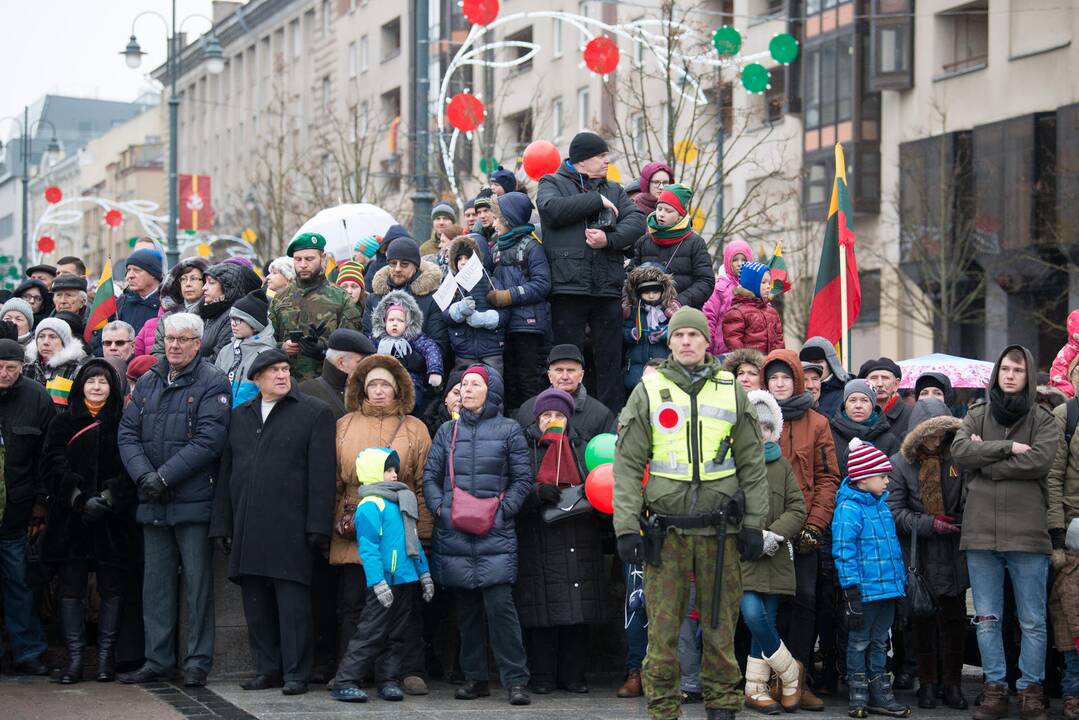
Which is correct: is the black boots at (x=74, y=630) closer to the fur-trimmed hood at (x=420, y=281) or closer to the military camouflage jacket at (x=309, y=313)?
the military camouflage jacket at (x=309, y=313)

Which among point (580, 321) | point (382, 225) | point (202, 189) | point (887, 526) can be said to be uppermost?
point (202, 189)

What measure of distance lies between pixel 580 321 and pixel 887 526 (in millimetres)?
2897

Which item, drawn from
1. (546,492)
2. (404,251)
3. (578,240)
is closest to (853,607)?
(546,492)

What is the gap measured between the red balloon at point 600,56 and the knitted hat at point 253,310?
26.6 ft

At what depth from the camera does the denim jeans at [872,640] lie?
10805 millimetres

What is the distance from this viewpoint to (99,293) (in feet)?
49.7

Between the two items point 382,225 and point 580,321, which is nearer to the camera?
point 580,321

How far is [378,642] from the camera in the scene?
35.5ft

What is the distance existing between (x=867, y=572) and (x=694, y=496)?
6.20 ft

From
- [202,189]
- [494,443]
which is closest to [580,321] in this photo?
[494,443]

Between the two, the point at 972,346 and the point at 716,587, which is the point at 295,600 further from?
the point at 972,346

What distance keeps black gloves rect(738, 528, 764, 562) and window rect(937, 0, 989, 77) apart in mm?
32118

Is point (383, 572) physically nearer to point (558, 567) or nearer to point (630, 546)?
point (558, 567)

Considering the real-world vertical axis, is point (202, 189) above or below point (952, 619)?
above
